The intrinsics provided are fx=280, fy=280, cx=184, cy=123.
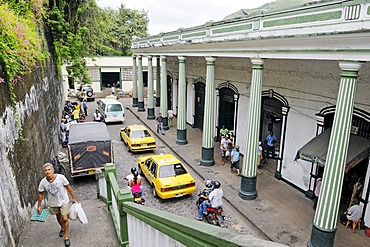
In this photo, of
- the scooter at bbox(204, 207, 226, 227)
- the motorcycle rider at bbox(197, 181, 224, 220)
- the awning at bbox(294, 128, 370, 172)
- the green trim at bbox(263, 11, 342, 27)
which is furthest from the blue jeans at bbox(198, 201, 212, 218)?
the green trim at bbox(263, 11, 342, 27)

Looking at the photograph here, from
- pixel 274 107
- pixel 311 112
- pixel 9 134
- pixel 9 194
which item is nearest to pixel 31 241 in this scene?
pixel 9 194

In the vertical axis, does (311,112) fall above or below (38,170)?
above

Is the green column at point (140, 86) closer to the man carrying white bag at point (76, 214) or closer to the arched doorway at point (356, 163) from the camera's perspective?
the arched doorway at point (356, 163)

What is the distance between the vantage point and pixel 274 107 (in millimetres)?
12219

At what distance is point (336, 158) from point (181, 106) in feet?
33.7

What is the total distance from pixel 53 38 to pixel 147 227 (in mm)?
18238

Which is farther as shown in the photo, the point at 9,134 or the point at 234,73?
the point at 234,73

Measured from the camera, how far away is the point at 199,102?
62.7ft

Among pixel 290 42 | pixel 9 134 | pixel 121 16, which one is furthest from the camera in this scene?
pixel 121 16

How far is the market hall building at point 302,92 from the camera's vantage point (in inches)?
258

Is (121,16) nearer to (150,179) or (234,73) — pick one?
(234,73)

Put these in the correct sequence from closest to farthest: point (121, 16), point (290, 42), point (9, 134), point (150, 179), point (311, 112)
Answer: point (9, 134) → point (290, 42) → point (311, 112) → point (150, 179) → point (121, 16)

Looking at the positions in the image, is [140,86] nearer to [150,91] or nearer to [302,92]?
[150,91]

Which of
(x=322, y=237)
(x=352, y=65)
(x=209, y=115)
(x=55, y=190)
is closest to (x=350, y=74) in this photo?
(x=352, y=65)
